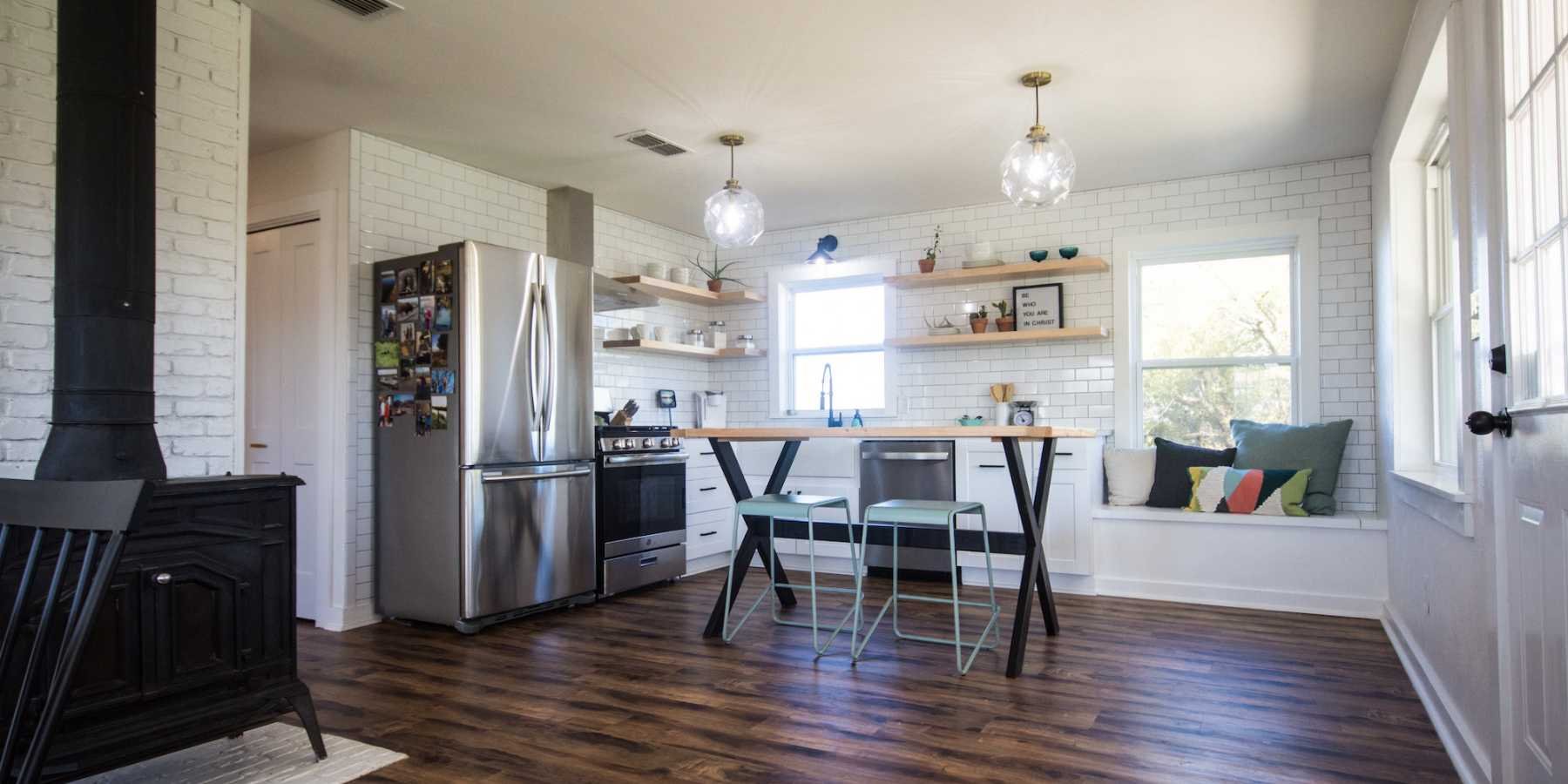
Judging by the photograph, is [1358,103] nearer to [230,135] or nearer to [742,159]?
[742,159]

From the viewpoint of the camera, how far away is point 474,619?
13.8ft

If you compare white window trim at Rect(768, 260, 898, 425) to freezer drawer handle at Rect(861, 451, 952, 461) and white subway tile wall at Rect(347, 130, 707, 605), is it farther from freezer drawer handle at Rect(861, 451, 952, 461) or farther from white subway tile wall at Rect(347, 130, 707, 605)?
white subway tile wall at Rect(347, 130, 707, 605)

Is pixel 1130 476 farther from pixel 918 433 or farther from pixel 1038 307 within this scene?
pixel 918 433

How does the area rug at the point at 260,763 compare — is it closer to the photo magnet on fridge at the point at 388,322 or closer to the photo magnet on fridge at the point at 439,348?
the photo magnet on fridge at the point at 439,348

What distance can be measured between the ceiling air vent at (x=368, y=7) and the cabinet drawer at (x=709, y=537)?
3385 millimetres

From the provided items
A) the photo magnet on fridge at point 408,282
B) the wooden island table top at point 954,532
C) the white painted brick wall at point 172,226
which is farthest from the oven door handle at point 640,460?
the white painted brick wall at point 172,226

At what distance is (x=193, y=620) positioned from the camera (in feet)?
8.11

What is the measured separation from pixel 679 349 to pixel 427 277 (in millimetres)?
2082

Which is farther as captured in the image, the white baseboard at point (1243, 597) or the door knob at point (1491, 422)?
the white baseboard at point (1243, 597)

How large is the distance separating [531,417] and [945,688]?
240 cm

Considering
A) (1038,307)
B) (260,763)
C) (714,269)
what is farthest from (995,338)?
(260,763)

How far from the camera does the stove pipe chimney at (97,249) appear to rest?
2.32 metres

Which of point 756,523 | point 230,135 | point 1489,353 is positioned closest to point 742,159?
point 756,523

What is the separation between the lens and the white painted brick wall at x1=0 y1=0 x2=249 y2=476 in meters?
2.62
